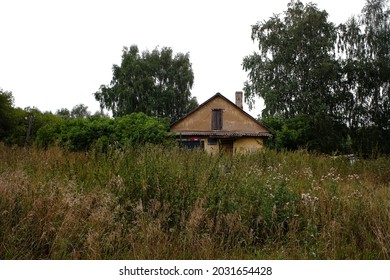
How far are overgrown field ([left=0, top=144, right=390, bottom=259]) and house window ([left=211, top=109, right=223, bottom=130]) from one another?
27.0m

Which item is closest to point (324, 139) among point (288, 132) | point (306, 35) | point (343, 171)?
point (288, 132)

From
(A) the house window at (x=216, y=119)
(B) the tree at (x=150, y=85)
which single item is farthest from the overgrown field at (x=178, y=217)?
(B) the tree at (x=150, y=85)

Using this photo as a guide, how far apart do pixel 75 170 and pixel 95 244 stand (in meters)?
2.36

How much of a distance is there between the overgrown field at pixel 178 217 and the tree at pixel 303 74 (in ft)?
81.9

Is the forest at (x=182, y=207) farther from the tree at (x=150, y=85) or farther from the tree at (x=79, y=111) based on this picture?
the tree at (x=79, y=111)

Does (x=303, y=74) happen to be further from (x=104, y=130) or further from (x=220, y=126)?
(x=104, y=130)

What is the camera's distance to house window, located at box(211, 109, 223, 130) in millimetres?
32312

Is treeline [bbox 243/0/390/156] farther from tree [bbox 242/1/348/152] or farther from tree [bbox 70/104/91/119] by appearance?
tree [bbox 70/104/91/119]

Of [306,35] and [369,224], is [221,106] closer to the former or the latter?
[306,35]

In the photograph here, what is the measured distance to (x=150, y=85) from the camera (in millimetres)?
42375

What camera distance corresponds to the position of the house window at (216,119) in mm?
32312

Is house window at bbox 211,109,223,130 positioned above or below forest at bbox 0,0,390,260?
above

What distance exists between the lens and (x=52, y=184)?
4500 millimetres

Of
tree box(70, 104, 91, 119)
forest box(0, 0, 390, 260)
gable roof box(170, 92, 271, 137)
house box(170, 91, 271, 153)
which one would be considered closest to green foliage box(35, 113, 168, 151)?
gable roof box(170, 92, 271, 137)
